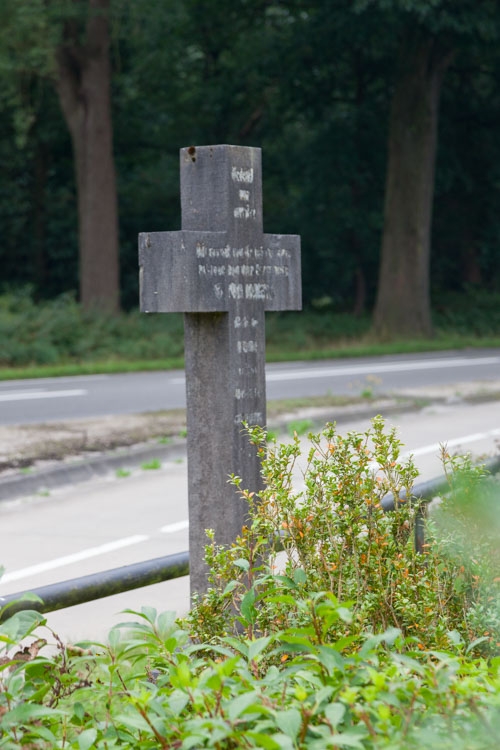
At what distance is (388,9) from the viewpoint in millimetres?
23406

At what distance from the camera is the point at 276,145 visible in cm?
3803

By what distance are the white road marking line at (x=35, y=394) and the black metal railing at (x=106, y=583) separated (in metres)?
11.6

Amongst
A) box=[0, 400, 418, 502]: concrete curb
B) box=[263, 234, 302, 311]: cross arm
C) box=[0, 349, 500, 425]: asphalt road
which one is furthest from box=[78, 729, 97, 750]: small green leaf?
box=[0, 349, 500, 425]: asphalt road

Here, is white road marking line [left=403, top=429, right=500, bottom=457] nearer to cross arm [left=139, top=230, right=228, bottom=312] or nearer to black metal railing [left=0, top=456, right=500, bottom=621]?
black metal railing [left=0, top=456, right=500, bottom=621]

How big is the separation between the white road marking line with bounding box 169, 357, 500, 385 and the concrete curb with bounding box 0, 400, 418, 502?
572 centimetres

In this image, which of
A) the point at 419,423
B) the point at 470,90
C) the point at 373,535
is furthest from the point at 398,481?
the point at 470,90

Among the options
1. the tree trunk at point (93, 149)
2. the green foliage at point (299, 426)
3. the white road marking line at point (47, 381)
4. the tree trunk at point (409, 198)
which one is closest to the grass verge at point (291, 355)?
the white road marking line at point (47, 381)

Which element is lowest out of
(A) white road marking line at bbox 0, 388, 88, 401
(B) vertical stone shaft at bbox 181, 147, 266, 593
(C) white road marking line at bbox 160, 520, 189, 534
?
(C) white road marking line at bbox 160, 520, 189, 534

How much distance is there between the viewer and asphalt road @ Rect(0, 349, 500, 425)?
14125mm

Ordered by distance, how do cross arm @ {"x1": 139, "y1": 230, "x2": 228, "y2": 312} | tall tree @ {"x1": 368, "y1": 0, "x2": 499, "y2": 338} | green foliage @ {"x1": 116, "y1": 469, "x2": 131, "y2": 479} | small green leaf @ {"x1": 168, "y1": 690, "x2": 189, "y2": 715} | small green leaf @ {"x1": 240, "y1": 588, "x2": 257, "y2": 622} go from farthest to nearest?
1. tall tree @ {"x1": 368, "y1": 0, "x2": 499, "y2": 338}
2. green foliage @ {"x1": 116, "y1": 469, "x2": 131, "y2": 479}
3. cross arm @ {"x1": 139, "y1": 230, "x2": 228, "y2": 312}
4. small green leaf @ {"x1": 240, "y1": 588, "x2": 257, "y2": 622}
5. small green leaf @ {"x1": 168, "y1": 690, "x2": 189, "y2": 715}

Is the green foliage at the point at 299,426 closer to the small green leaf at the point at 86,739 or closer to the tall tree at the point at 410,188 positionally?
the small green leaf at the point at 86,739

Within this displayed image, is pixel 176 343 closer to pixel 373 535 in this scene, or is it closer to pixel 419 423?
pixel 419 423

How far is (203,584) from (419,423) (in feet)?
28.4

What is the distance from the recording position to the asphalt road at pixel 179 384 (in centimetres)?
1412
